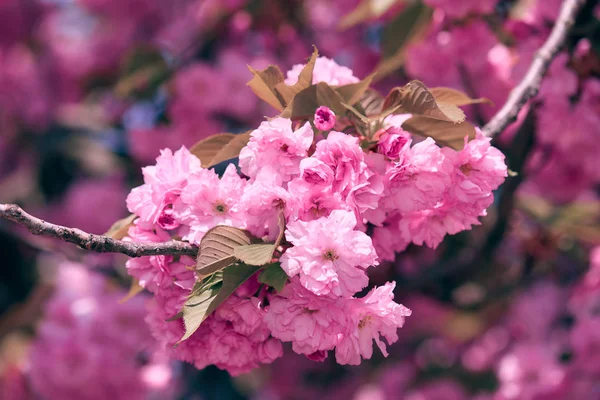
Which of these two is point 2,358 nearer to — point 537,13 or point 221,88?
point 221,88

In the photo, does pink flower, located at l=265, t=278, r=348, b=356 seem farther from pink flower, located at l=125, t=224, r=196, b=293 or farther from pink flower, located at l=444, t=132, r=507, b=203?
pink flower, located at l=444, t=132, r=507, b=203

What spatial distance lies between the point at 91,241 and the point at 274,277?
0.21 metres

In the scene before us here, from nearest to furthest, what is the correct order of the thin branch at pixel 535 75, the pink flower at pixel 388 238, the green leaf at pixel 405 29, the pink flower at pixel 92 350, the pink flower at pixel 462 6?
the pink flower at pixel 388 238 < the thin branch at pixel 535 75 < the pink flower at pixel 462 6 < the green leaf at pixel 405 29 < the pink flower at pixel 92 350

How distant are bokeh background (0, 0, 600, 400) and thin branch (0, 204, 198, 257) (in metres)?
0.46

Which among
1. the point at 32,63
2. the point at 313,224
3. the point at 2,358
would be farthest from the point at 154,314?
the point at 32,63

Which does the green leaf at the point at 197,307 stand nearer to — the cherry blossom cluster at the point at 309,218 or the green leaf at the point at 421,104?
the cherry blossom cluster at the point at 309,218

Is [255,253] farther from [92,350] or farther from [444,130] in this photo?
[92,350]

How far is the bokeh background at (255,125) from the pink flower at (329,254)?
1.35 feet

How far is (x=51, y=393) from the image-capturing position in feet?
6.38

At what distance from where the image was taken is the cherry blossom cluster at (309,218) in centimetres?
69

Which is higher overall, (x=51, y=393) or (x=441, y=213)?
(x=441, y=213)

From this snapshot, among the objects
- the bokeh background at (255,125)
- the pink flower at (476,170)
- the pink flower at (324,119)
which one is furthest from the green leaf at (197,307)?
the bokeh background at (255,125)

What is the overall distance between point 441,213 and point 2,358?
2006 mm

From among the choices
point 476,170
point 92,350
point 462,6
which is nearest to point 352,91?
point 476,170
